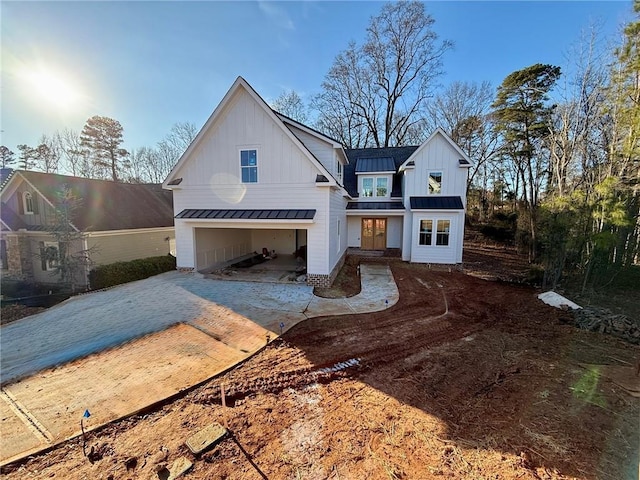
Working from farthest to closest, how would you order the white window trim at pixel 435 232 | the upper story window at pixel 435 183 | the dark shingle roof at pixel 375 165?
1. the dark shingle roof at pixel 375 165
2. the upper story window at pixel 435 183
3. the white window trim at pixel 435 232

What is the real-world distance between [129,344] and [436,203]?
46.4ft

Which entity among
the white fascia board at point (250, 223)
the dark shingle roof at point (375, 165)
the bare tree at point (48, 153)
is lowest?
the white fascia board at point (250, 223)

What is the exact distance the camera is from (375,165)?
17188 mm

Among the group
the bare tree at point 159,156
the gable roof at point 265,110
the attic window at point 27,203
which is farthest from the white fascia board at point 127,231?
the bare tree at point 159,156

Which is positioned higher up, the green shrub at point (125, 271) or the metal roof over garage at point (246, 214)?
the metal roof over garage at point (246, 214)

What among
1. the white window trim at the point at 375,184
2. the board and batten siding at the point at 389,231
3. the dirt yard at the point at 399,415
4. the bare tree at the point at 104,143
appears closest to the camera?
the dirt yard at the point at 399,415

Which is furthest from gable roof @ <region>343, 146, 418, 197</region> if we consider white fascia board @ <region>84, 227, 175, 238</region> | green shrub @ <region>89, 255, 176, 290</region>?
white fascia board @ <region>84, 227, 175, 238</region>

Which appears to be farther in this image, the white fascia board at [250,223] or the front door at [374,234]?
the front door at [374,234]

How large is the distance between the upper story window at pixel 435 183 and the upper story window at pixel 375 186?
2718mm

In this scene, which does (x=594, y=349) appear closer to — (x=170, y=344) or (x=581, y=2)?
(x=170, y=344)

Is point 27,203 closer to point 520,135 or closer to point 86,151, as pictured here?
point 86,151

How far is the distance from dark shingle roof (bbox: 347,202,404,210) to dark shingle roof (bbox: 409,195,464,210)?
1.20 meters

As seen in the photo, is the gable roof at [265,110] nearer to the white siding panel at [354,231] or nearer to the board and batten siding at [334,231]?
the board and batten siding at [334,231]

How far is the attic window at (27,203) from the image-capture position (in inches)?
559
